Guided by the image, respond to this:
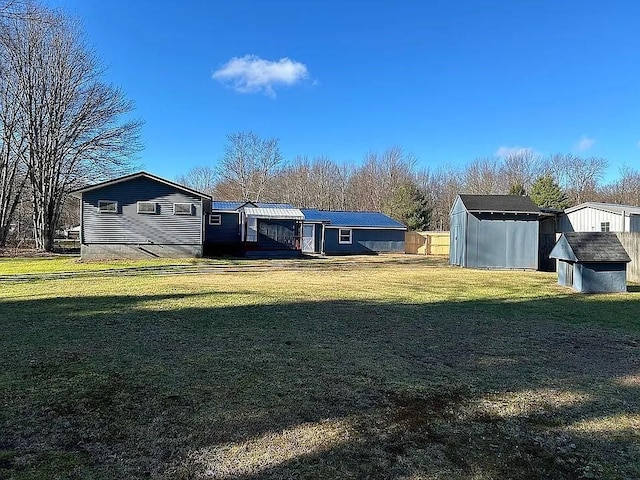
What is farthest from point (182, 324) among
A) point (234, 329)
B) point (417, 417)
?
point (417, 417)

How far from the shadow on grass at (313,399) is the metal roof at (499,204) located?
12676 millimetres

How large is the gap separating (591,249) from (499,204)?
8.52 metres

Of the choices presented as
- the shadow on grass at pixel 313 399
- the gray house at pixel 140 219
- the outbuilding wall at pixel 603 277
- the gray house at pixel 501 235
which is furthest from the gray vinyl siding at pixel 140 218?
the outbuilding wall at pixel 603 277

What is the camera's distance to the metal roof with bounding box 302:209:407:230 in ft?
99.0

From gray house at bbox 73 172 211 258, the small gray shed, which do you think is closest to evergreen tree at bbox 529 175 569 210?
the small gray shed

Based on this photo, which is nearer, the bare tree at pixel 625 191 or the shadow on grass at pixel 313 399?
the shadow on grass at pixel 313 399

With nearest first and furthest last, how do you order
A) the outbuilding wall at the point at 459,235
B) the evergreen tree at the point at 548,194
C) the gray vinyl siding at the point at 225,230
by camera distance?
the outbuilding wall at the point at 459,235 → the gray vinyl siding at the point at 225,230 → the evergreen tree at the point at 548,194

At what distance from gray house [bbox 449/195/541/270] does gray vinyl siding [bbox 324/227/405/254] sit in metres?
12.4

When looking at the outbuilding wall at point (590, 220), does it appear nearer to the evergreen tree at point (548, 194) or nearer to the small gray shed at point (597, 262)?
the small gray shed at point (597, 262)

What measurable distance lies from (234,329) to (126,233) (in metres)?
16.6

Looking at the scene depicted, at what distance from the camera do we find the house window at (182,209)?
21.0m

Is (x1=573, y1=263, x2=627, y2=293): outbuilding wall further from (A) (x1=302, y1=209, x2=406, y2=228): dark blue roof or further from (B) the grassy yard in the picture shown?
(A) (x1=302, y1=209, x2=406, y2=228): dark blue roof

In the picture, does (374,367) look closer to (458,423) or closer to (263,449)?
(458,423)

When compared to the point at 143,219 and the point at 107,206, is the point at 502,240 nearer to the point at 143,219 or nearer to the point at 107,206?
the point at 143,219
